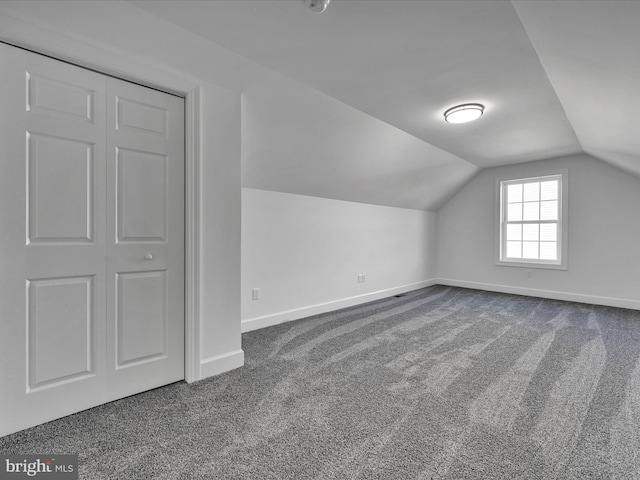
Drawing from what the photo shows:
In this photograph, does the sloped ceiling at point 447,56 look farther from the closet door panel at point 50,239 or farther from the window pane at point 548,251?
the window pane at point 548,251

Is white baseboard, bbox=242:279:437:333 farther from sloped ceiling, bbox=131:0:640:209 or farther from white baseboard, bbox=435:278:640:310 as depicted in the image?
sloped ceiling, bbox=131:0:640:209

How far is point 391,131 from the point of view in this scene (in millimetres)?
3520

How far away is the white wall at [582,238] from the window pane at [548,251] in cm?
23

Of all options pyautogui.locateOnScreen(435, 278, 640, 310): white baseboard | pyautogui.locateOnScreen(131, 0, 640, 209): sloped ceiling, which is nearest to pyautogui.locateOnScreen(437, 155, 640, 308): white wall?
pyautogui.locateOnScreen(435, 278, 640, 310): white baseboard

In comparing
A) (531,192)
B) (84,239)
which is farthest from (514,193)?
(84,239)

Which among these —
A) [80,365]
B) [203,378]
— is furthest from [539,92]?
[80,365]

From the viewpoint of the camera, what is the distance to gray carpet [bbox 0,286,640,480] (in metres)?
1.38

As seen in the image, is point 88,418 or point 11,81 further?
point 88,418

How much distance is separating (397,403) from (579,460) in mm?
866

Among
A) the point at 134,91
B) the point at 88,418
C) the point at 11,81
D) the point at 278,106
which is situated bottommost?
the point at 88,418

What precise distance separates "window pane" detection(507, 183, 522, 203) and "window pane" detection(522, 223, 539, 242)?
19.0 inches

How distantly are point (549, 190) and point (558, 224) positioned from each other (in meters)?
0.59

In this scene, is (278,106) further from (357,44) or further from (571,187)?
(571,187)

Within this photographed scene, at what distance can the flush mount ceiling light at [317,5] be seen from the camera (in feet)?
5.23
